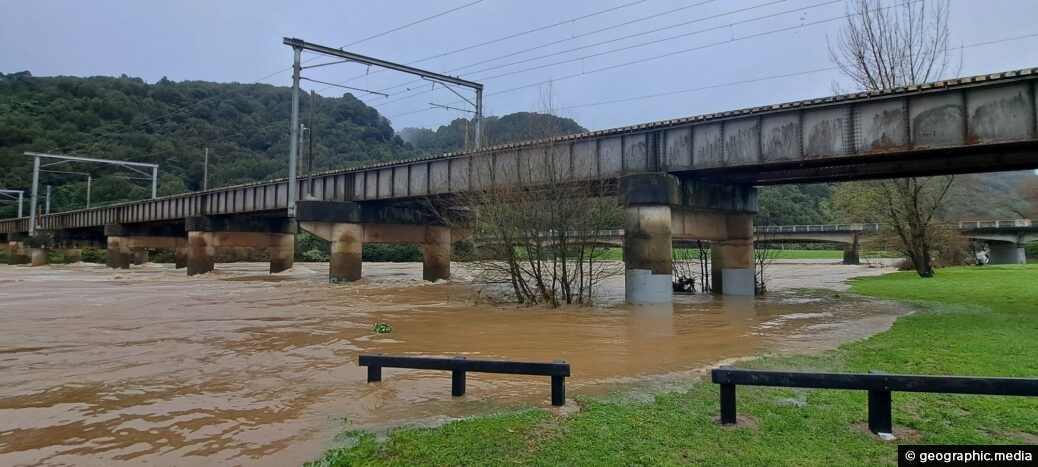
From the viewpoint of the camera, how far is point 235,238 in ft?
168

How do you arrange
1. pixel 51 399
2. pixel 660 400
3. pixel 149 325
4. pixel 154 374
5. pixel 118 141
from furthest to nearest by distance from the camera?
pixel 118 141
pixel 149 325
pixel 154 374
pixel 51 399
pixel 660 400

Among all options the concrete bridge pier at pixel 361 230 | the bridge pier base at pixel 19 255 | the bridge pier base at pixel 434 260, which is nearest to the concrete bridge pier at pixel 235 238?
the concrete bridge pier at pixel 361 230

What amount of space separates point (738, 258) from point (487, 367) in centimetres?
2339

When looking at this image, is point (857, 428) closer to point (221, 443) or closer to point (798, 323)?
point (221, 443)

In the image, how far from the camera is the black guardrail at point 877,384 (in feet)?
15.4

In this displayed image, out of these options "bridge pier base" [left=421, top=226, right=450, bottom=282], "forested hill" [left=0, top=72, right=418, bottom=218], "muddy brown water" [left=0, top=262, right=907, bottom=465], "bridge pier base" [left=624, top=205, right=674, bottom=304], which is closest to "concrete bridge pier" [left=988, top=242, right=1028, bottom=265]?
"muddy brown water" [left=0, top=262, right=907, bottom=465]

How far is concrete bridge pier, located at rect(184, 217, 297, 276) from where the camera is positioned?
49.1 meters

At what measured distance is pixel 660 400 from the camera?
254 inches

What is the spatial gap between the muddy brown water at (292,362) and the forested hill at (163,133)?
86894mm

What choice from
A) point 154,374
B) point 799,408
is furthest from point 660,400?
point 154,374

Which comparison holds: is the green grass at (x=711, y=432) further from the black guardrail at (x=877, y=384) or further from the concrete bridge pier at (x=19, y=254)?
the concrete bridge pier at (x=19, y=254)

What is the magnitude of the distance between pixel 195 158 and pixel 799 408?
440ft

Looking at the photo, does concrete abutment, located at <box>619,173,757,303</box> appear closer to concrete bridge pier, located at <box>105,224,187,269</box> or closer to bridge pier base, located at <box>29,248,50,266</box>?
concrete bridge pier, located at <box>105,224,187,269</box>

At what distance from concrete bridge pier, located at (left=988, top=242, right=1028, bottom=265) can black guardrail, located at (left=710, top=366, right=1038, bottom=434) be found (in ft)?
259
